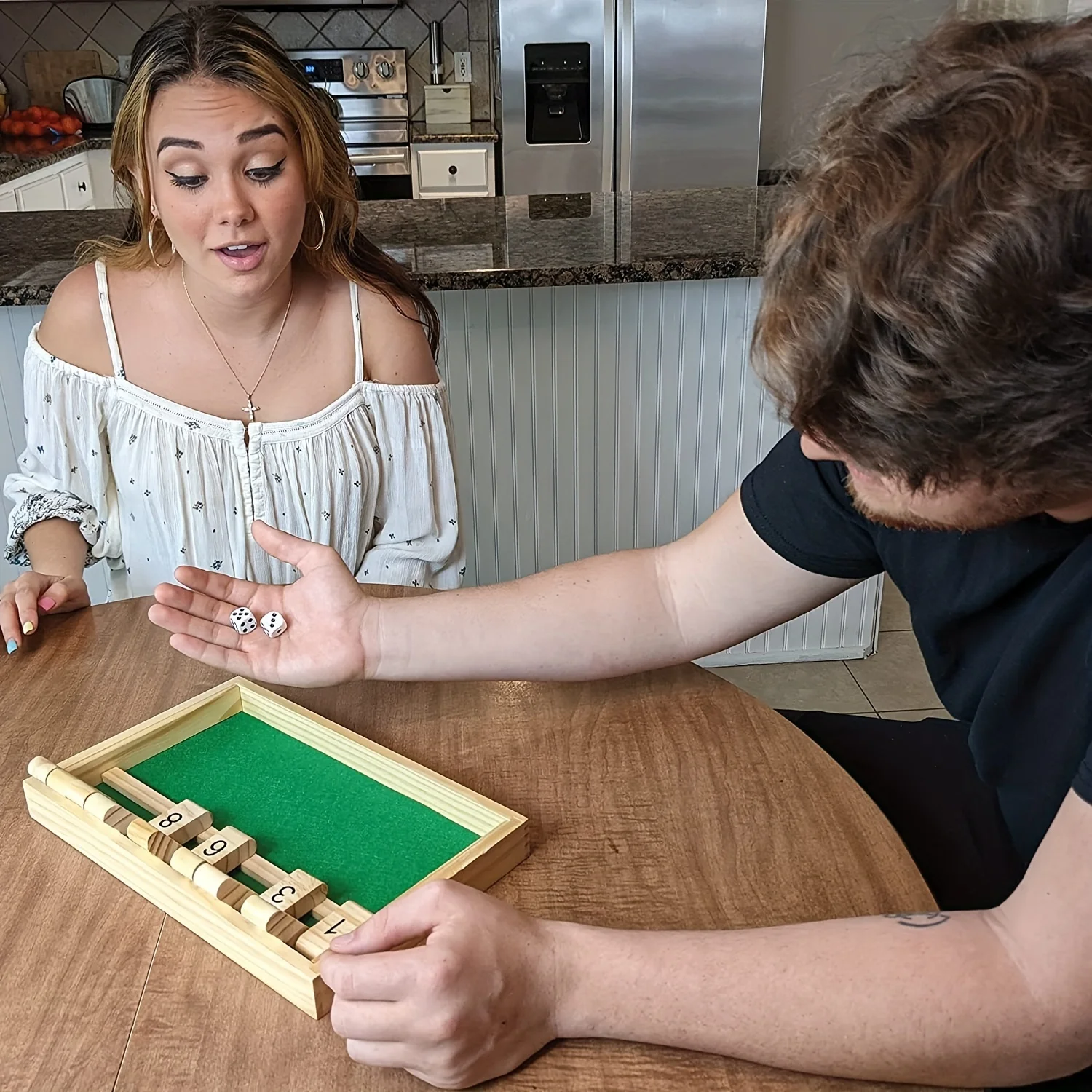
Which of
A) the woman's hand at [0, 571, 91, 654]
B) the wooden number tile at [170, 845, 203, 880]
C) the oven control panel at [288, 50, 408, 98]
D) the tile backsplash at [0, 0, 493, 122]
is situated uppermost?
the tile backsplash at [0, 0, 493, 122]

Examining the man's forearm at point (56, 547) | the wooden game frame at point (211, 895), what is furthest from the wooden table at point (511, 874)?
the man's forearm at point (56, 547)

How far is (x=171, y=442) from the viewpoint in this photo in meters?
1.55

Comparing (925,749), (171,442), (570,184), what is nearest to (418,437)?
(171,442)

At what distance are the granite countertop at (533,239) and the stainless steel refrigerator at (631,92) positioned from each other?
4.92 ft

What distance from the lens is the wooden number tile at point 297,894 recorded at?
0.81m

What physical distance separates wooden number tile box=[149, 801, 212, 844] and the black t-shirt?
0.56 meters

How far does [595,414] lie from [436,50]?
3045 mm

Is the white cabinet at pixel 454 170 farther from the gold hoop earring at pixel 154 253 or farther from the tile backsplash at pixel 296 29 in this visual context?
the gold hoop earring at pixel 154 253

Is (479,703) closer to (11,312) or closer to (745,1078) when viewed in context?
(745,1078)

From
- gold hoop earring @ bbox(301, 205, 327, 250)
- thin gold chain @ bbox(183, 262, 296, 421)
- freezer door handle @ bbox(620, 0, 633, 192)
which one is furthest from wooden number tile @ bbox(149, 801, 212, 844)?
freezer door handle @ bbox(620, 0, 633, 192)

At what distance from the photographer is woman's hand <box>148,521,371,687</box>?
3.54ft

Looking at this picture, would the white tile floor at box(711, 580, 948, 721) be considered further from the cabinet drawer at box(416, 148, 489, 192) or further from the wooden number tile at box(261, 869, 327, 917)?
the cabinet drawer at box(416, 148, 489, 192)

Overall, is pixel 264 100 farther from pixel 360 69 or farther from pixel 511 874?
pixel 360 69

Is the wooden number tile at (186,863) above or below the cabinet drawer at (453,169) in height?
below
